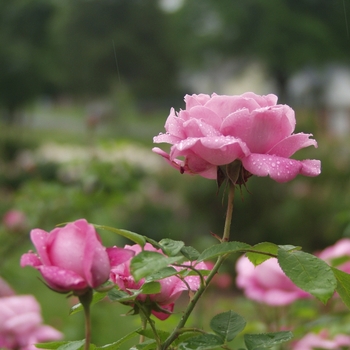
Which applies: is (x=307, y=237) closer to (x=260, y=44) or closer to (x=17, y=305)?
(x=17, y=305)

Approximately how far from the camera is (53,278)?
0.36 metres

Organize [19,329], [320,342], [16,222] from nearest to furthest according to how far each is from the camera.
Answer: [19,329], [320,342], [16,222]

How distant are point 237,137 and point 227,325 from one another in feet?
0.44

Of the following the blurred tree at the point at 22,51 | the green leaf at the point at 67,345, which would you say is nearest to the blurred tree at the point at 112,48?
the blurred tree at the point at 22,51

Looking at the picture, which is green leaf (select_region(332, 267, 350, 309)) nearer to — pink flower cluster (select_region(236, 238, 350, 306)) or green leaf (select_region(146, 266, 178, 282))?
green leaf (select_region(146, 266, 178, 282))

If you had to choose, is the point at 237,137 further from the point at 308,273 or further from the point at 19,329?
the point at 19,329

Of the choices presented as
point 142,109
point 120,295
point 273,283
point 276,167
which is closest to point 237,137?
point 276,167

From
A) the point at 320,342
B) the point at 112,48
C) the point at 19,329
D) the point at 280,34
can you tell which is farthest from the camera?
the point at 112,48

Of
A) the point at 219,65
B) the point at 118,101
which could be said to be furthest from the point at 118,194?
the point at 219,65

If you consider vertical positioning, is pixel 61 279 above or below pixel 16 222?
above

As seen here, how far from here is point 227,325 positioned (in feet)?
1.43

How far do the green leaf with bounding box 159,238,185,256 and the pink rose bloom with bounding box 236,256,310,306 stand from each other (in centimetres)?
62

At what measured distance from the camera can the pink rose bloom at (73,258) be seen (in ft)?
1.17

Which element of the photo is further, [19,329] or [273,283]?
[273,283]
